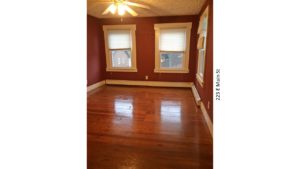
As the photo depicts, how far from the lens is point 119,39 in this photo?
636cm

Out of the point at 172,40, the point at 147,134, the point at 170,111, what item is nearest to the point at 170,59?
the point at 172,40

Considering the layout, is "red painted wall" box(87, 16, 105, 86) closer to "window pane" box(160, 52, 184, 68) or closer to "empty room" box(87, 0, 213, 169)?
"empty room" box(87, 0, 213, 169)

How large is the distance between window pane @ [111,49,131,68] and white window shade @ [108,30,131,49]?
168 millimetres

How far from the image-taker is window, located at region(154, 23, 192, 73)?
5.84m

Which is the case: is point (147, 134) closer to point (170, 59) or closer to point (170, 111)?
point (170, 111)

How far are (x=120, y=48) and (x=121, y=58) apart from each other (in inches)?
13.5

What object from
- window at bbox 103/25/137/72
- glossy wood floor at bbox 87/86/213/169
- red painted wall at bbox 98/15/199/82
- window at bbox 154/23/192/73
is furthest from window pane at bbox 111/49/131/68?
glossy wood floor at bbox 87/86/213/169

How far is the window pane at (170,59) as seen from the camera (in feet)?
20.1

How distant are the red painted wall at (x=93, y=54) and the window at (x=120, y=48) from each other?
11.5 inches
